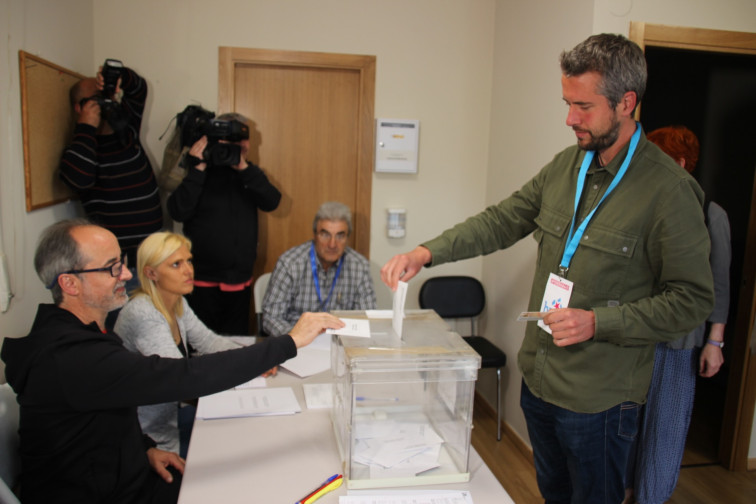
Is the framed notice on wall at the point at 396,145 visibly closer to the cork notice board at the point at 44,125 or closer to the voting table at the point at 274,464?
the cork notice board at the point at 44,125

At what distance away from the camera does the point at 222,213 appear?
3334 millimetres

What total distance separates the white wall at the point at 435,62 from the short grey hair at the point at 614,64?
1.21m

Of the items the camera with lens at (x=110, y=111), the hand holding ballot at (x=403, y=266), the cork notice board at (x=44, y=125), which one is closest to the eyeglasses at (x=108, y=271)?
the hand holding ballot at (x=403, y=266)

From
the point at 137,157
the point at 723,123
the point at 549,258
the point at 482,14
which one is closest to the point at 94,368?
the point at 549,258

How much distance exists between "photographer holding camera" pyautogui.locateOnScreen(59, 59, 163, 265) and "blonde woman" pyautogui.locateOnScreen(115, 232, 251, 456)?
868mm

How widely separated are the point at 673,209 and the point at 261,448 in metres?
1.29

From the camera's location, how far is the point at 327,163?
378cm

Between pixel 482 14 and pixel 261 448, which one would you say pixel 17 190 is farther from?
pixel 482 14

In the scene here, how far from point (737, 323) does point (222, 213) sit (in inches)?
112

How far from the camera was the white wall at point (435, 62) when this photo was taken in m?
2.82

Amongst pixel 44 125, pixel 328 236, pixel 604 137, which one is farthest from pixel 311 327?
pixel 44 125

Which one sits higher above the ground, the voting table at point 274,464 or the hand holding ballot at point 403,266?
the hand holding ballot at point 403,266

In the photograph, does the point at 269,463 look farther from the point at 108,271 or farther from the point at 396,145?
the point at 396,145

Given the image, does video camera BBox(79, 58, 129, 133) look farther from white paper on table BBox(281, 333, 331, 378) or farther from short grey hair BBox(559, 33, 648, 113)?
short grey hair BBox(559, 33, 648, 113)
